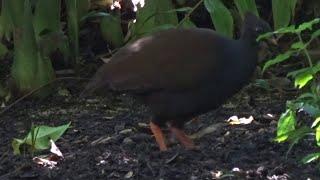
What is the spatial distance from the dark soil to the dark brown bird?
0.24 m

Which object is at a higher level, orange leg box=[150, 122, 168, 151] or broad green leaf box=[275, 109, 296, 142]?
broad green leaf box=[275, 109, 296, 142]

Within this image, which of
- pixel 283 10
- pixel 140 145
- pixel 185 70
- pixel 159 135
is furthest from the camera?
pixel 283 10

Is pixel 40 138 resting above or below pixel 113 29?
below

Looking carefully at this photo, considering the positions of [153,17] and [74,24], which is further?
[74,24]

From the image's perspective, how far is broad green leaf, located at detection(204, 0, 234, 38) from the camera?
4.57 metres

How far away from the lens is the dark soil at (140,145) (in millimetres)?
3385

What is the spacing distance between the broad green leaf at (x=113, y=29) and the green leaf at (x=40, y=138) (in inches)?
57.3

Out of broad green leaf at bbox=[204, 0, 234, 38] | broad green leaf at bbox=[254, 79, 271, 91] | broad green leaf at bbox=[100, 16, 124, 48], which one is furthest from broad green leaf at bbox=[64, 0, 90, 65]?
broad green leaf at bbox=[254, 79, 271, 91]

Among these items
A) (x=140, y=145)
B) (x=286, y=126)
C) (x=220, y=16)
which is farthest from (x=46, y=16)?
(x=286, y=126)

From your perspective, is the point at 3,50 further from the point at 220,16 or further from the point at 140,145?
the point at 140,145

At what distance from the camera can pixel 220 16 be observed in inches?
180

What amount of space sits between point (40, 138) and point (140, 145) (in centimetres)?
46

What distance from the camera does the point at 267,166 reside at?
3385 mm

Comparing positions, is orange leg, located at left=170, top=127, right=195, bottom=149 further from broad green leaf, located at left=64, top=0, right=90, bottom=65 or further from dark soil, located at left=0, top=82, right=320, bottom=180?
broad green leaf, located at left=64, top=0, right=90, bottom=65
